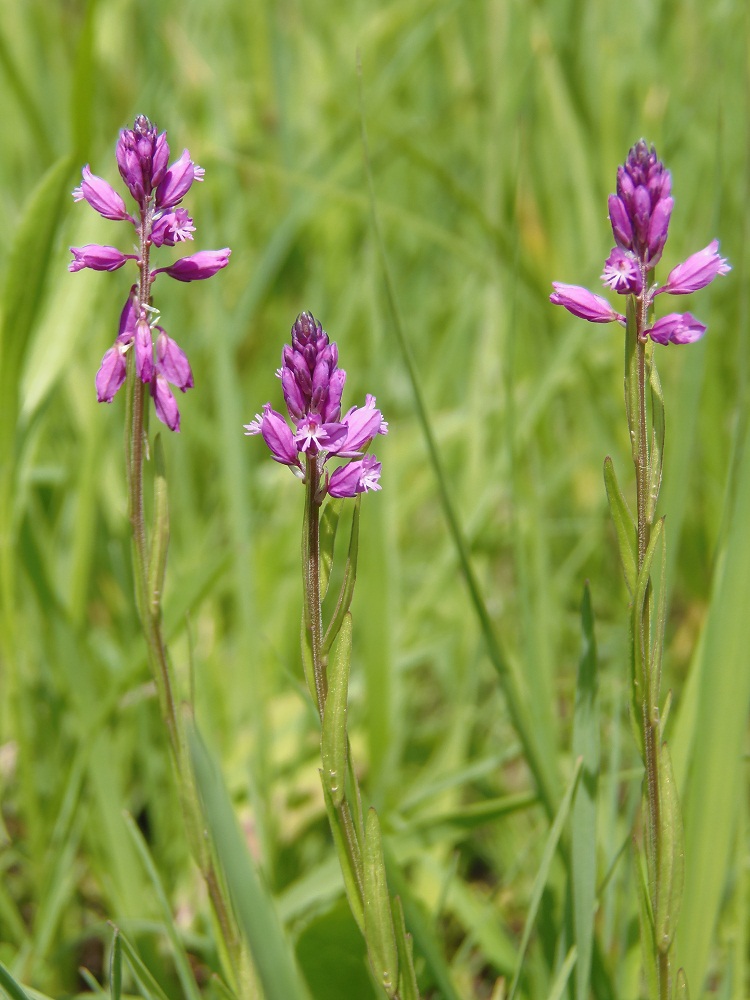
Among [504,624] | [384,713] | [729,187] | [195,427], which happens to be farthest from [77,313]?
[729,187]

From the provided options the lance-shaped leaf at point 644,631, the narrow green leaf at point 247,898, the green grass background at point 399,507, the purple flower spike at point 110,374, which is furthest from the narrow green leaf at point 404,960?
the purple flower spike at point 110,374

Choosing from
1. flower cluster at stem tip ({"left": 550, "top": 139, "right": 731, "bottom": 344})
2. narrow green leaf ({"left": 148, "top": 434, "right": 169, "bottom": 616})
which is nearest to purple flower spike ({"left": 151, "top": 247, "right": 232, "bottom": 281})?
narrow green leaf ({"left": 148, "top": 434, "right": 169, "bottom": 616})

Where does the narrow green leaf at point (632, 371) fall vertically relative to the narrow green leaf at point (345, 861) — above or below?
above

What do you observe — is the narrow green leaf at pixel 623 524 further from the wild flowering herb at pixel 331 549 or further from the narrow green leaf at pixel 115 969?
the narrow green leaf at pixel 115 969

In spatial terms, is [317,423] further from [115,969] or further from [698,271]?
[115,969]

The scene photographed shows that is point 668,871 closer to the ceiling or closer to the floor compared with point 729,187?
closer to the floor

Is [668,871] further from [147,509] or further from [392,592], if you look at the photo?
[392,592]
